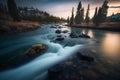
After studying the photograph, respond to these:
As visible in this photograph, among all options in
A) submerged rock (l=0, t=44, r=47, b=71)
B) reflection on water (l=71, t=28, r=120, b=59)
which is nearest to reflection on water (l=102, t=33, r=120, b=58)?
reflection on water (l=71, t=28, r=120, b=59)

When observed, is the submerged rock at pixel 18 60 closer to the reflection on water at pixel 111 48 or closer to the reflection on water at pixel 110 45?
the reflection on water at pixel 110 45

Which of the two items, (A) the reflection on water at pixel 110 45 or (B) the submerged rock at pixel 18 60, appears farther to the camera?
(A) the reflection on water at pixel 110 45

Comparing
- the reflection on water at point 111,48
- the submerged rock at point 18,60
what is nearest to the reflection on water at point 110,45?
the reflection on water at point 111,48

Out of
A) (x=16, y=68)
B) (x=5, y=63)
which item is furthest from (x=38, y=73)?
(x=5, y=63)

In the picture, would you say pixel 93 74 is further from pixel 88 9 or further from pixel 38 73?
pixel 88 9

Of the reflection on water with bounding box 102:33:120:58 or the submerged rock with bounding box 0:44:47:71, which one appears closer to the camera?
the submerged rock with bounding box 0:44:47:71

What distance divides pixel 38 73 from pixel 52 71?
66.0 inches

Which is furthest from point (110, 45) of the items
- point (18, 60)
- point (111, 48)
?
point (18, 60)

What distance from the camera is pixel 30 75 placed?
22.4 ft

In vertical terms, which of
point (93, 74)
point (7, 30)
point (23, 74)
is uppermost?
point (7, 30)

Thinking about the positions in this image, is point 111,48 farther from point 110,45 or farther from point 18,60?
point 18,60

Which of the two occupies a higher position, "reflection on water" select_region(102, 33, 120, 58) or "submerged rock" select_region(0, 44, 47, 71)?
"submerged rock" select_region(0, 44, 47, 71)

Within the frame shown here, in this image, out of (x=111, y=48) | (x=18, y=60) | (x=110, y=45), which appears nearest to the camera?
(x=18, y=60)

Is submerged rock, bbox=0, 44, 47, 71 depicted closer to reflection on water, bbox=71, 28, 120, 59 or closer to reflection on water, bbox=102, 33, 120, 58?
reflection on water, bbox=71, 28, 120, 59
